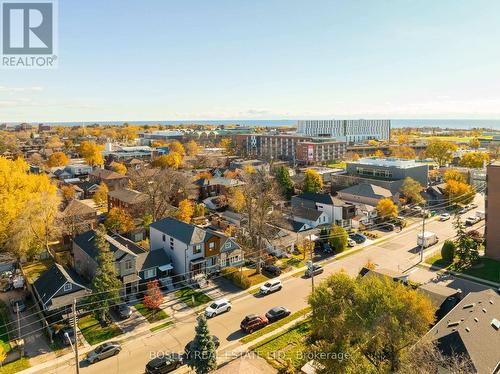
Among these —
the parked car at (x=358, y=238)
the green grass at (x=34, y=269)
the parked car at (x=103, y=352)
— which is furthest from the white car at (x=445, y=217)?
the green grass at (x=34, y=269)

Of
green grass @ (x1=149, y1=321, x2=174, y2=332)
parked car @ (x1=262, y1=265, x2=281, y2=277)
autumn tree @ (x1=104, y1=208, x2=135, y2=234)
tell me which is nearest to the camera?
green grass @ (x1=149, y1=321, x2=174, y2=332)

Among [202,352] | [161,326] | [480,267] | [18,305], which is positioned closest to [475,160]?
[480,267]

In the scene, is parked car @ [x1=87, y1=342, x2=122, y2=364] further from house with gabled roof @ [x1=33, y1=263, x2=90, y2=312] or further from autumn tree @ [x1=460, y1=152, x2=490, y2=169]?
autumn tree @ [x1=460, y1=152, x2=490, y2=169]

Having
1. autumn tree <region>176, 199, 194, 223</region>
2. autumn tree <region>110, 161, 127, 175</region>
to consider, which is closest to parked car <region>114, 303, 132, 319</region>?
autumn tree <region>176, 199, 194, 223</region>

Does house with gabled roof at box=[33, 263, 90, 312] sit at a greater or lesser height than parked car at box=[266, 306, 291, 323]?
greater

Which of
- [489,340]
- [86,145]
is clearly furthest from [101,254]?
[86,145]

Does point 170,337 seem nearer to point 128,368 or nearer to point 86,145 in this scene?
point 128,368
